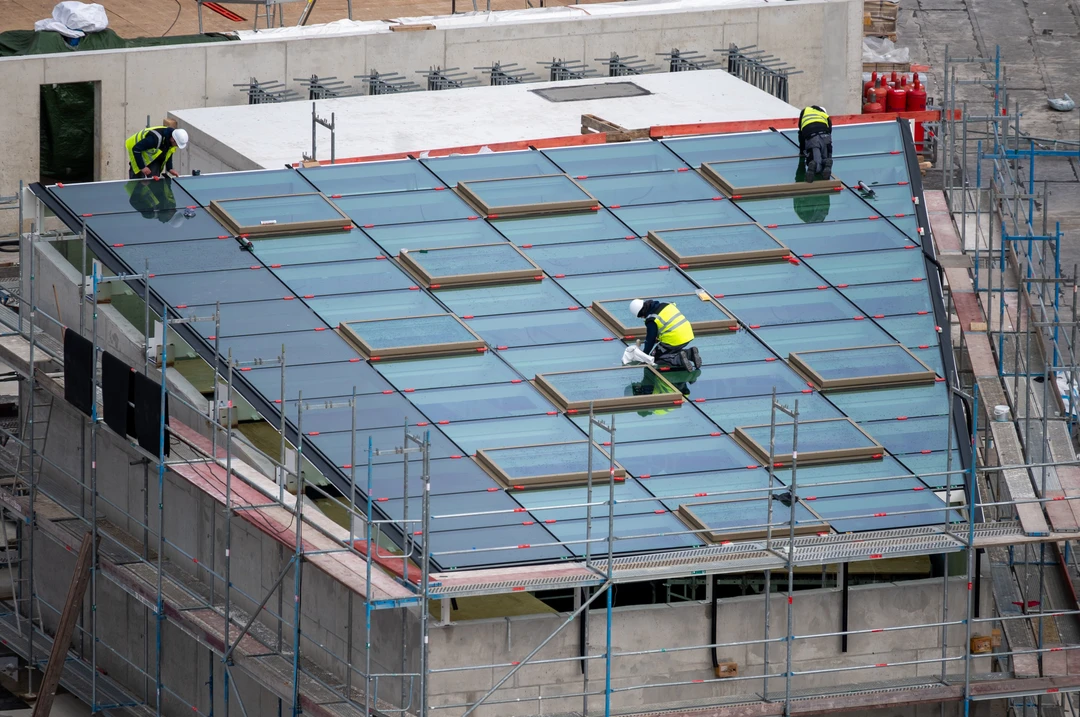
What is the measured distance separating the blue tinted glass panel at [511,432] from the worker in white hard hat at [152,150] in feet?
36.2

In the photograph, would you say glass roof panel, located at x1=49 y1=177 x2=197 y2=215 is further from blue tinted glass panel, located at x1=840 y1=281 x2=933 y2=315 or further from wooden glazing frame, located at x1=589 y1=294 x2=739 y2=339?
blue tinted glass panel, located at x1=840 y1=281 x2=933 y2=315

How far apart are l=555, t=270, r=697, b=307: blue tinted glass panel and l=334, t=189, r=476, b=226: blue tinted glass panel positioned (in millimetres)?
3296

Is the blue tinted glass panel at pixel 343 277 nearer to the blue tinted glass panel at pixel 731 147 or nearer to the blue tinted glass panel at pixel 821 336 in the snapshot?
the blue tinted glass panel at pixel 821 336

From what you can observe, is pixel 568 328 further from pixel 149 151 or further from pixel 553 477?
pixel 149 151

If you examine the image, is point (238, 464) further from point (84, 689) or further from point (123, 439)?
point (84, 689)

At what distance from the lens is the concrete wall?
204ft

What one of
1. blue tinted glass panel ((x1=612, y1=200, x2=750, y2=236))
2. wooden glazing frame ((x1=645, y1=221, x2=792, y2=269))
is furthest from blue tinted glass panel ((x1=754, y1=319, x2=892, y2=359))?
blue tinted glass panel ((x1=612, y1=200, x2=750, y2=236))

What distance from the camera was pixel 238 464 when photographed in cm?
4288

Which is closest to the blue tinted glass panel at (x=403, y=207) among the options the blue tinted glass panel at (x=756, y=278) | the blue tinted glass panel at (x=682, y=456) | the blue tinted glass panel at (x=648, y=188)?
the blue tinted glass panel at (x=648, y=188)

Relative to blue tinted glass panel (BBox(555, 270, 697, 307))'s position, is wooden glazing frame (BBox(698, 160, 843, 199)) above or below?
above

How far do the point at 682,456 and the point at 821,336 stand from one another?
5.36 m

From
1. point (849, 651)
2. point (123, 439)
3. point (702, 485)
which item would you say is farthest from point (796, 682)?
point (123, 439)

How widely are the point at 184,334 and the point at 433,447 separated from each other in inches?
224

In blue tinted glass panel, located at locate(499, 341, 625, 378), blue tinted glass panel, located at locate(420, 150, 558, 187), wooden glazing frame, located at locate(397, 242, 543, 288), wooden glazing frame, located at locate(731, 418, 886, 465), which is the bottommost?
wooden glazing frame, located at locate(731, 418, 886, 465)
